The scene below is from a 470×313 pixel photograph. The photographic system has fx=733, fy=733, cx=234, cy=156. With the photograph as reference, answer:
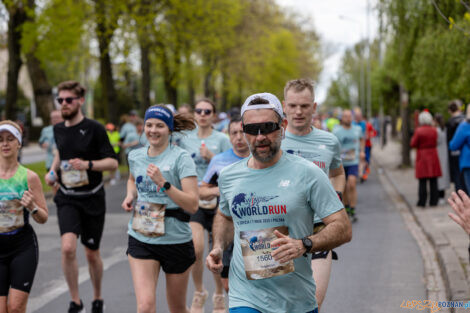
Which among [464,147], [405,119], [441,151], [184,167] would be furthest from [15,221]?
[405,119]

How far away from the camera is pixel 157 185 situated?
5348 mm

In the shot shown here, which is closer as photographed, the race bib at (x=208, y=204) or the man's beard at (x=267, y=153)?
the man's beard at (x=267, y=153)

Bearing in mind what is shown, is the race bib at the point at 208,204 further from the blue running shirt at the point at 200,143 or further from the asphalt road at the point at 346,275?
the asphalt road at the point at 346,275

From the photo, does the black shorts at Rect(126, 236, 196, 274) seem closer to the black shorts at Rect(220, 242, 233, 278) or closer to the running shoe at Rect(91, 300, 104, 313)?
the black shorts at Rect(220, 242, 233, 278)

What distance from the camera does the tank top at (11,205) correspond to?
539cm

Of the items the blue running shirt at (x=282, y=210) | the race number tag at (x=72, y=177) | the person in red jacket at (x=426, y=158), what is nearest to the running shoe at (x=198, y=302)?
the race number tag at (x=72, y=177)

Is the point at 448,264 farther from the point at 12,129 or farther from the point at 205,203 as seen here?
the point at 12,129

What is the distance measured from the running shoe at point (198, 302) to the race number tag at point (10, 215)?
83.4 inches

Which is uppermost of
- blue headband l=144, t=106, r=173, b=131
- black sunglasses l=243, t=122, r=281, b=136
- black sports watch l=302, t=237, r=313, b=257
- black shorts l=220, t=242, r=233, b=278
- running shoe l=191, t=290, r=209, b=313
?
black sunglasses l=243, t=122, r=281, b=136

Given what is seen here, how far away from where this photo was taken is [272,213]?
3.65 meters

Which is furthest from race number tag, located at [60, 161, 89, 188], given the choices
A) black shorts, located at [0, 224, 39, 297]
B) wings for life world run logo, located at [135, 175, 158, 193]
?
wings for life world run logo, located at [135, 175, 158, 193]

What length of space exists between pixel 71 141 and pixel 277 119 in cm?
359

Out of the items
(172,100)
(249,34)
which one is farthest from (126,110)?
(172,100)

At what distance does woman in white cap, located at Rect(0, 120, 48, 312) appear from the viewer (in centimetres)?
521
